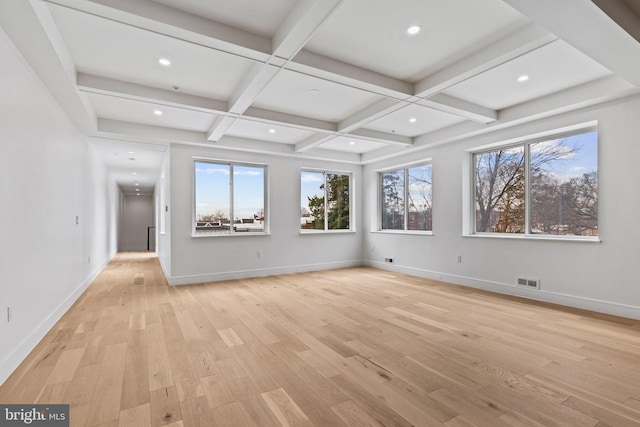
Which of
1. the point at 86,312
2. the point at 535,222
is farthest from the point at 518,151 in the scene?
the point at 86,312

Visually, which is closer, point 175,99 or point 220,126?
point 175,99

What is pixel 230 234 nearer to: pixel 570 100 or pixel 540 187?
pixel 540 187

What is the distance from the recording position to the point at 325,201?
7.28 m

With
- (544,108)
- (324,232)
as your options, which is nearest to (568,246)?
(544,108)

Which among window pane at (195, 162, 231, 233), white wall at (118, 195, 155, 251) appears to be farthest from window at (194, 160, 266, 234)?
white wall at (118, 195, 155, 251)

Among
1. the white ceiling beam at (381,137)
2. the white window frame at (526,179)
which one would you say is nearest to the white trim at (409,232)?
the white window frame at (526,179)

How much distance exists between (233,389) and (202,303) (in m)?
2.38

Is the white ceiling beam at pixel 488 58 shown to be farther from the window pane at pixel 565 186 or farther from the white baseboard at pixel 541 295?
the white baseboard at pixel 541 295

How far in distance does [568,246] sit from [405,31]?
3455 millimetres

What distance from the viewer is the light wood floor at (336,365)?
5.98 ft

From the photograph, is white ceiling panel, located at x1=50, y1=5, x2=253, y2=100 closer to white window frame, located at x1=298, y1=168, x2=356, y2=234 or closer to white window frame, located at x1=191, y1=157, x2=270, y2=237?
white window frame, located at x1=191, y1=157, x2=270, y2=237

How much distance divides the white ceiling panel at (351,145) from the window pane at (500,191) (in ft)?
6.43

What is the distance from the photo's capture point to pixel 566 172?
423 cm

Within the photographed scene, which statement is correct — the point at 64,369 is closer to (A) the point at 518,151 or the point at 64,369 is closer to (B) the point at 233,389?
(B) the point at 233,389
